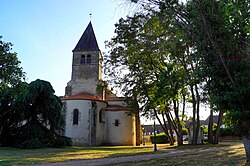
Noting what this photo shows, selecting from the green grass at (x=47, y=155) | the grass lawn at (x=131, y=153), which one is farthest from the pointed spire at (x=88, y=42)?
the grass lawn at (x=131, y=153)

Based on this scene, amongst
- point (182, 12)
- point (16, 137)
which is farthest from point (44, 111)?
point (182, 12)

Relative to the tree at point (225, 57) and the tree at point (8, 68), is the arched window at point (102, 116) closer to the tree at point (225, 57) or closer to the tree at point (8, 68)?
the tree at point (8, 68)

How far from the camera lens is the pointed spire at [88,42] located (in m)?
43.5

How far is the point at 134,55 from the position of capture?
71.9 feet

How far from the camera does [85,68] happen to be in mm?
42844

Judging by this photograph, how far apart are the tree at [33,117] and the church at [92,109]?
6.05 meters

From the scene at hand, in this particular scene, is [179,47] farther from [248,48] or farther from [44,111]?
[44,111]

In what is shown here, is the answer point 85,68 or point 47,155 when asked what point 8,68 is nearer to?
point 47,155

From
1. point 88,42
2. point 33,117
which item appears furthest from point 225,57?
point 88,42

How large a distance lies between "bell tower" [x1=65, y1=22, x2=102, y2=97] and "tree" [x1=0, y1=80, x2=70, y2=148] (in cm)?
1311

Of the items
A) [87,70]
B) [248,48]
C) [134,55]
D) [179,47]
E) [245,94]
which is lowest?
[245,94]

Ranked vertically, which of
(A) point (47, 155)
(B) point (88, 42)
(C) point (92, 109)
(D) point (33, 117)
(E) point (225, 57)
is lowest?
(A) point (47, 155)

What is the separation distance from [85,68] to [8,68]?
91.0 ft

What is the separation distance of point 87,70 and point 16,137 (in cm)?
1817
